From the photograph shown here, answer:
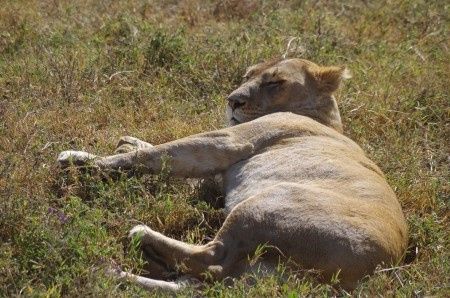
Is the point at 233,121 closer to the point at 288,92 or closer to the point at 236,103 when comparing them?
the point at 236,103

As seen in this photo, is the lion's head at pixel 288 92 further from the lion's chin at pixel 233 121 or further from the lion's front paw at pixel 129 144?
the lion's front paw at pixel 129 144

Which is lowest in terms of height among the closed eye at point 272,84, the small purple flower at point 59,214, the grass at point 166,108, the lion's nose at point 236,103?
the grass at point 166,108

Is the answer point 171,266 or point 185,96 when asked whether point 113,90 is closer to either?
point 185,96

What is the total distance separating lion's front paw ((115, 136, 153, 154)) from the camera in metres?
6.47

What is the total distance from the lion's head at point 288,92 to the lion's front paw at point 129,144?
79 cm

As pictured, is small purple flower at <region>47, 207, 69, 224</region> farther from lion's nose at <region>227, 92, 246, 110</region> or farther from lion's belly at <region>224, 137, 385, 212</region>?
lion's nose at <region>227, 92, 246, 110</region>

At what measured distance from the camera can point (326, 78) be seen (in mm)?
7227

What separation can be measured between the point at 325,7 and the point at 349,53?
5.09 ft

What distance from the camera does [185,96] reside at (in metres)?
8.19

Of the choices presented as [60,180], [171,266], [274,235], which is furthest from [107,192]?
[274,235]

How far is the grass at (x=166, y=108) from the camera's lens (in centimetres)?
490

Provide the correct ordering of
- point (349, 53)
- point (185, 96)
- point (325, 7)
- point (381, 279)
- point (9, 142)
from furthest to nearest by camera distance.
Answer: point (325, 7) < point (349, 53) < point (185, 96) < point (9, 142) < point (381, 279)

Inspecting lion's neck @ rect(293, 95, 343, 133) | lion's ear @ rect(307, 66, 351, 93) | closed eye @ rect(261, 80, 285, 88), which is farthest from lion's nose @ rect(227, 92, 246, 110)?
lion's ear @ rect(307, 66, 351, 93)

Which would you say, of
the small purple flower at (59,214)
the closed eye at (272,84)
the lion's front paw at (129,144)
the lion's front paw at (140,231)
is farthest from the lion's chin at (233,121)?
the small purple flower at (59,214)
